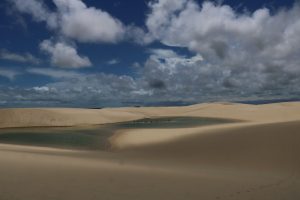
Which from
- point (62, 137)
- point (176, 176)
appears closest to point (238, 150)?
point (176, 176)

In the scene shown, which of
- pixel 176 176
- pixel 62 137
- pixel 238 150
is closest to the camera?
pixel 176 176

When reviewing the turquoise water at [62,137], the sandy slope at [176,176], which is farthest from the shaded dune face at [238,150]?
the turquoise water at [62,137]

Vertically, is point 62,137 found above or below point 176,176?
above

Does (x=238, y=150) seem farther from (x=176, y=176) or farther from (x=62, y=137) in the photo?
(x=62, y=137)

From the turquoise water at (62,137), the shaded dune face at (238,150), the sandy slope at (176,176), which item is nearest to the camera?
the sandy slope at (176,176)

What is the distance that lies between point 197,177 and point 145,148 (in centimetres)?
1021

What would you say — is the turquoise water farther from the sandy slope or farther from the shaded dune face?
the sandy slope

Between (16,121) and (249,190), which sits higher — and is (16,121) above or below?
above

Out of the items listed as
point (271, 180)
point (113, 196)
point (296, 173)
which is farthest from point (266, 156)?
point (113, 196)

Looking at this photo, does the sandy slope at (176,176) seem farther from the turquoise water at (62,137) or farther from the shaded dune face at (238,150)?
the turquoise water at (62,137)

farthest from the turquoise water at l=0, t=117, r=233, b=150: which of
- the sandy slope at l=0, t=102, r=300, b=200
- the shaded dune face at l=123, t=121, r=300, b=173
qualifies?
the sandy slope at l=0, t=102, r=300, b=200

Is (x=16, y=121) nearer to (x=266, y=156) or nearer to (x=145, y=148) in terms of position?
(x=145, y=148)

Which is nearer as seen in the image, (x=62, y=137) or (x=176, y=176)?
(x=176, y=176)

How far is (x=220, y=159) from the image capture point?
16.0 meters
